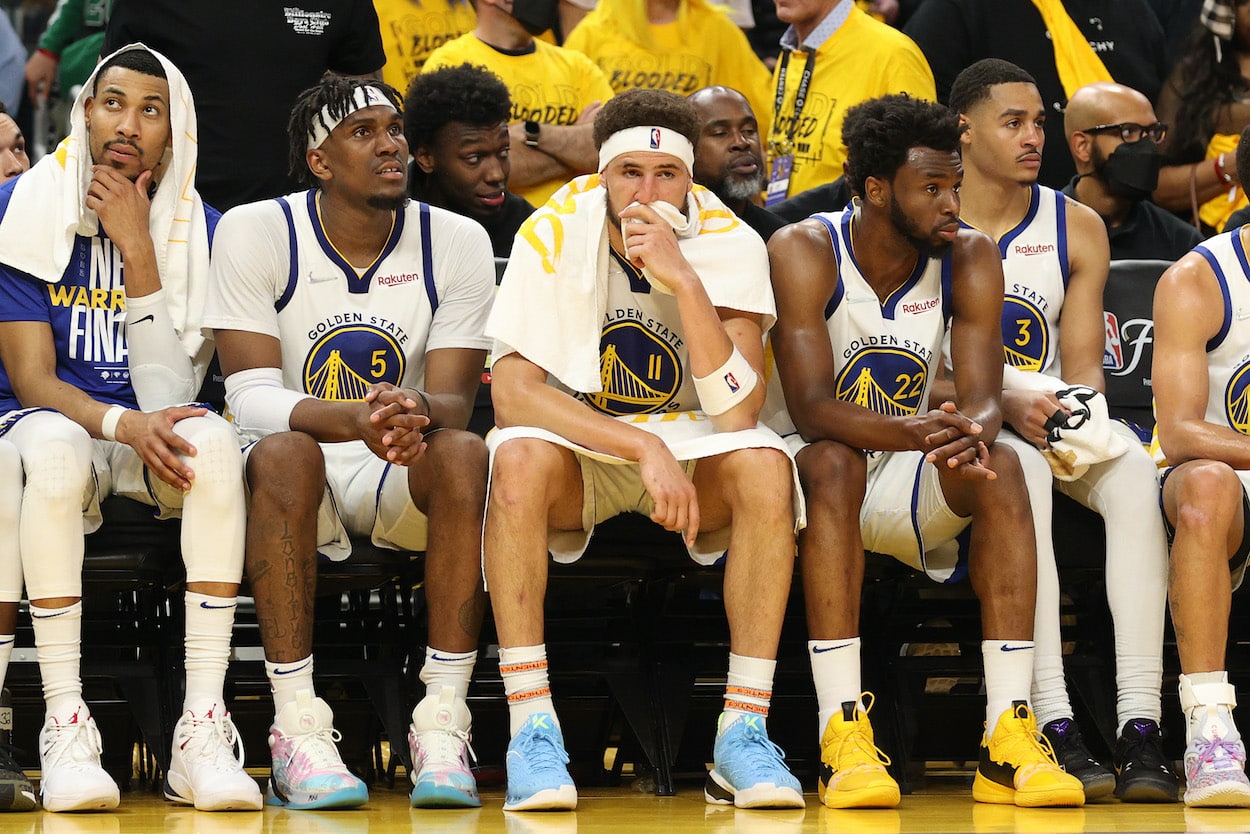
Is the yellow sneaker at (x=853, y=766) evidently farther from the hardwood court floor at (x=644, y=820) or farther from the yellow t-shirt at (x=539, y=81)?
the yellow t-shirt at (x=539, y=81)

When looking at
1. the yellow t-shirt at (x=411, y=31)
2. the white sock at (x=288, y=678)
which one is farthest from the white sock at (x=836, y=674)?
the yellow t-shirt at (x=411, y=31)

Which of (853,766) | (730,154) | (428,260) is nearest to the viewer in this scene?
(853,766)

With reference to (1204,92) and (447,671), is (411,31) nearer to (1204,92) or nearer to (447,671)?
(1204,92)

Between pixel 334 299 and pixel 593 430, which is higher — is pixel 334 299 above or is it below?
above

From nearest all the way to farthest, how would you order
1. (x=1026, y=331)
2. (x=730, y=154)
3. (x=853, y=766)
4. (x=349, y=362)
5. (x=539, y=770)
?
(x=539, y=770)
(x=853, y=766)
(x=349, y=362)
(x=1026, y=331)
(x=730, y=154)

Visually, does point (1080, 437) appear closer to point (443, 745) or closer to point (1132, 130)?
point (443, 745)

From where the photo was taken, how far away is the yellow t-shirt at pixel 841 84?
20.5ft

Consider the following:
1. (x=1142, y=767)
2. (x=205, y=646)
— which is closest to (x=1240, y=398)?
(x=1142, y=767)

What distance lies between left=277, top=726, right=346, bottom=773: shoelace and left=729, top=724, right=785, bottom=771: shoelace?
2.98ft

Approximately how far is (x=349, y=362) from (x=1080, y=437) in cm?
188

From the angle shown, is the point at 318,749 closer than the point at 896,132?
Yes

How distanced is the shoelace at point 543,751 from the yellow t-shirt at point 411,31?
11.2ft

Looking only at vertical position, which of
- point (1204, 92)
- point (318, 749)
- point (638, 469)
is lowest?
point (318, 749)

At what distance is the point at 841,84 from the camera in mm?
6277
